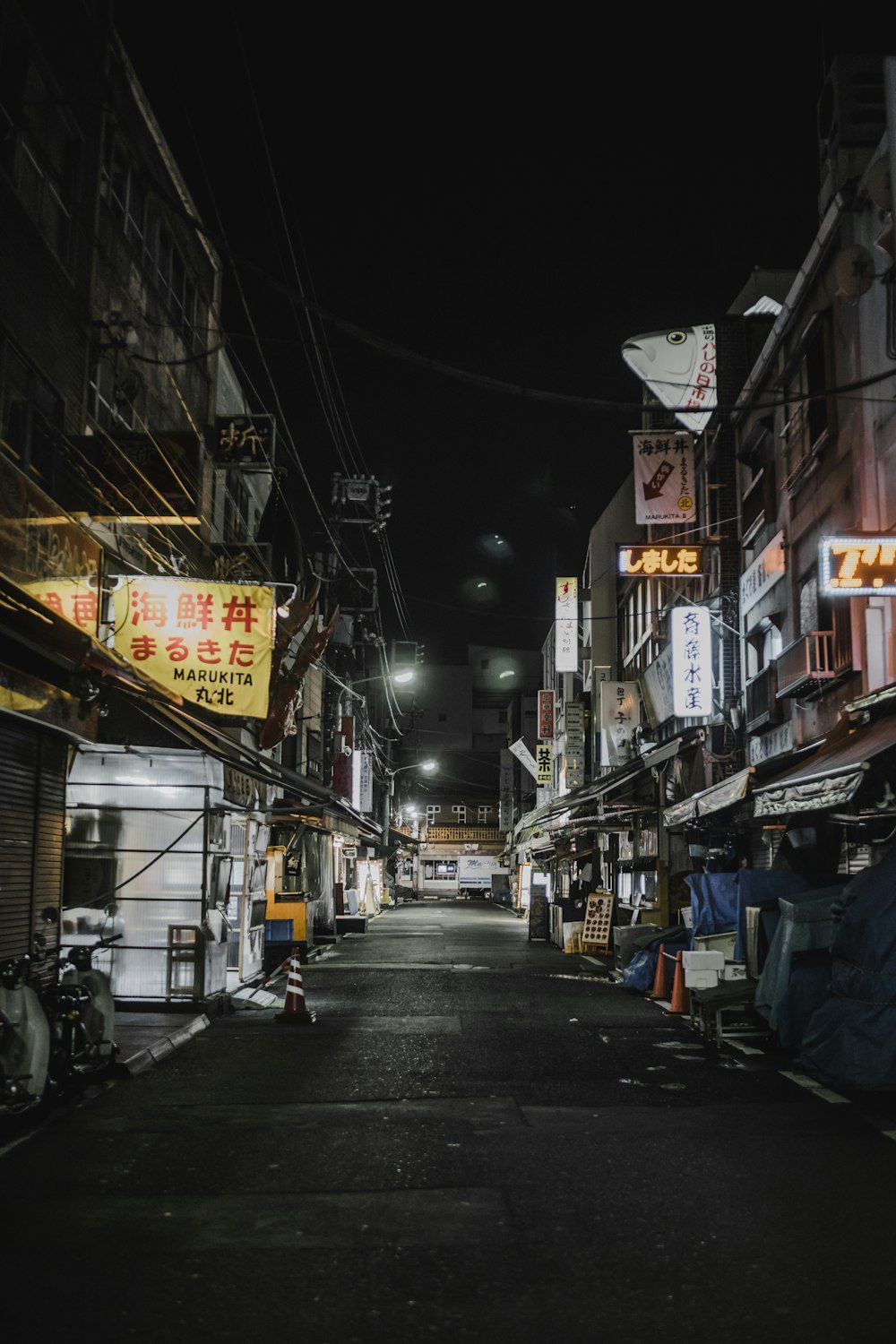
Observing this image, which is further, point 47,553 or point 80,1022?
point 47,553

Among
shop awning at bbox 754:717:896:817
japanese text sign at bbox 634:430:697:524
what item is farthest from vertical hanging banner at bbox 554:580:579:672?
shop awning at bbox 754:717:896:817

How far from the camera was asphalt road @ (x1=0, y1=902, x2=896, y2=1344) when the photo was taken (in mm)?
5070

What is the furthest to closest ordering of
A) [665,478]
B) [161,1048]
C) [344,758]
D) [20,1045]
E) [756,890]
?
[344,758] < [665,478] < [756,890] < [161,1048] < [20,1045]

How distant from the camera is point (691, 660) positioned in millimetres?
22672

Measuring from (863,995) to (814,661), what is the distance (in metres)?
7.68

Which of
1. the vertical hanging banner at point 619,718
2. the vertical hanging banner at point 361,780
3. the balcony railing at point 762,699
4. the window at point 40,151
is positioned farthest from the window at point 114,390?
the vertical hanging banner at point 361,780

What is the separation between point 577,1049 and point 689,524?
1733 centimetres

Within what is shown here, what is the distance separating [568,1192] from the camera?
7.13 m

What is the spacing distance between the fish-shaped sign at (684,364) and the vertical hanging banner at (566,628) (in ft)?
81.5

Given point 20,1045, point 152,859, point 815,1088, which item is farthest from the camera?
point 152,859

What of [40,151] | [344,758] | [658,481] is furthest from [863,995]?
[344,758]

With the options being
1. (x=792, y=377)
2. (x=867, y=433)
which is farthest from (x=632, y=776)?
(x=867, y=433)

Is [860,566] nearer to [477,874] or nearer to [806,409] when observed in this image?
[806,409]

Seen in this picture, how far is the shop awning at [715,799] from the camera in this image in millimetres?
16078
